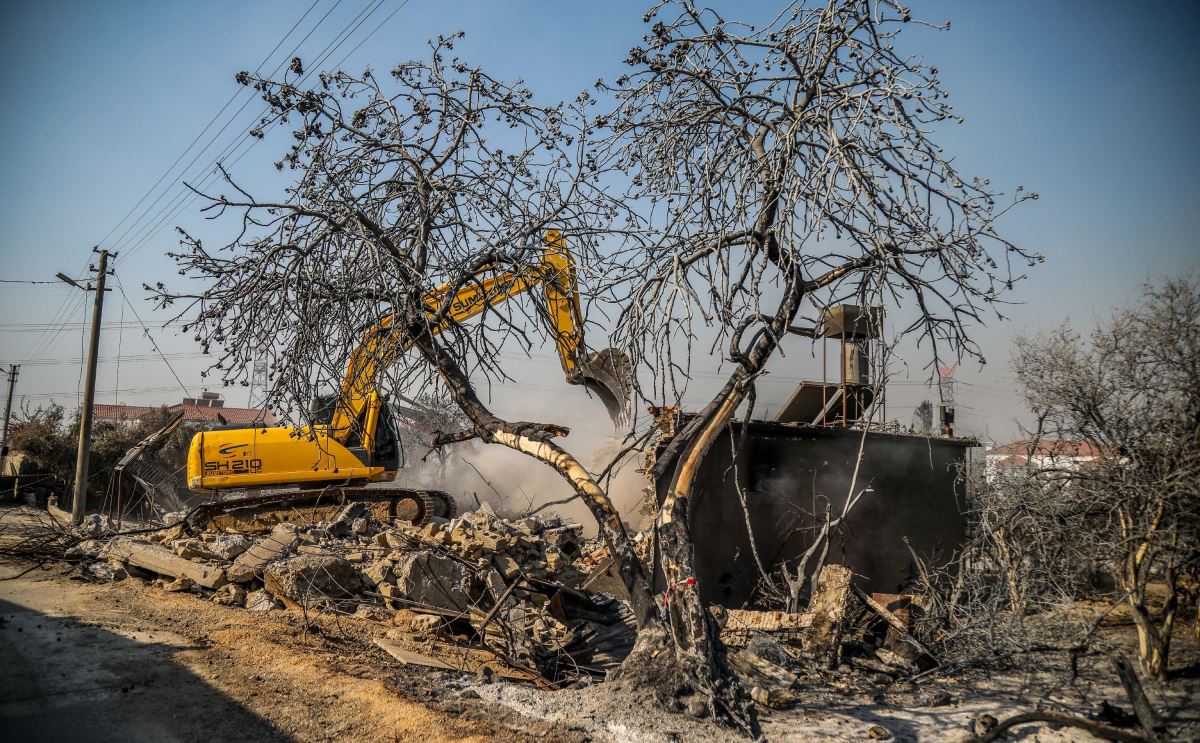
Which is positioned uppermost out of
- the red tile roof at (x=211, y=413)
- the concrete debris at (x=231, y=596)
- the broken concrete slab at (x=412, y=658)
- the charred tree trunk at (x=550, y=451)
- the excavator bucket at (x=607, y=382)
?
the red tile roof at (x=211, y=413)

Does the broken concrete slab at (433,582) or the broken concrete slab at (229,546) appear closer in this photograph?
the broken concrete slab at (433,582)

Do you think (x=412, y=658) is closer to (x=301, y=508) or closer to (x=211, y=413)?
(x=301, y=508)

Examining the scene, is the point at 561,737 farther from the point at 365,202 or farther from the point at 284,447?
the point at 284,447

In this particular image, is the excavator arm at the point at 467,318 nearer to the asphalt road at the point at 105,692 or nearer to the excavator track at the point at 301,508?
the asphalt road at the point at 105,692

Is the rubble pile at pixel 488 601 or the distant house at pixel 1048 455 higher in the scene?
the distant house at pixel 1048 455

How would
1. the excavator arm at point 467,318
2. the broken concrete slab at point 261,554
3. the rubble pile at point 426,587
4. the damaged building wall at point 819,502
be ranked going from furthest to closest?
the damaged building wall at point 819,502 → the broken concrete slab at point 261,554 → the rubble pile at point 426,587 → the excavator arm at point 467,318

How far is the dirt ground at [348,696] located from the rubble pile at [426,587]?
66 cm

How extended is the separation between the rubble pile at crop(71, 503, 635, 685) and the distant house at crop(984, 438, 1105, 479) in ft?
14.5

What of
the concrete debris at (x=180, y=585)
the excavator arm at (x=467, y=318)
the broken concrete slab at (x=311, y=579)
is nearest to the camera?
the excavator arm at (x=467, y=318)

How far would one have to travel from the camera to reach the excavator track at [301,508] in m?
12.4

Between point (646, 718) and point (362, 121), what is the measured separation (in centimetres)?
519

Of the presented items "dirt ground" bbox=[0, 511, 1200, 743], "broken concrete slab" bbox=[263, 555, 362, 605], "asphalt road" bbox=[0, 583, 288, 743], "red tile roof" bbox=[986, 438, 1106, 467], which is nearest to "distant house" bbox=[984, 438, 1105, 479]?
"red tile roof" bbox=[986, 438, 1106, 467]

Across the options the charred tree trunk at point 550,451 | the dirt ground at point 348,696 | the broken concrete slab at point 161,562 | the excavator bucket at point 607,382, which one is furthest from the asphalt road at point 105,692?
the excavator bucket at point 607,382

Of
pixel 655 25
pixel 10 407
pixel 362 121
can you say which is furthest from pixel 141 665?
pixel 10 407
